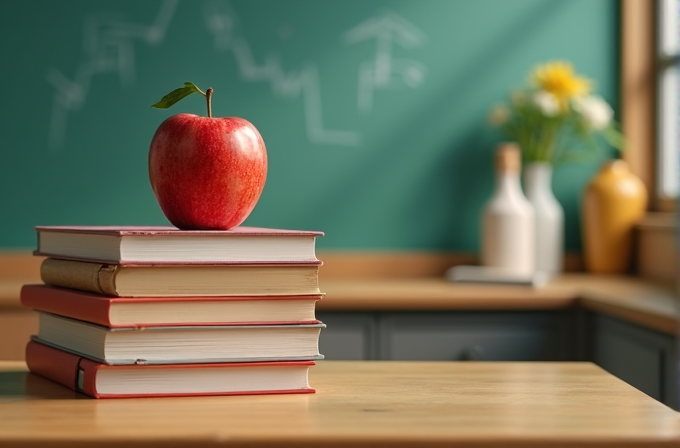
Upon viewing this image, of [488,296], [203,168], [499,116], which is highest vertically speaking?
[499,116]

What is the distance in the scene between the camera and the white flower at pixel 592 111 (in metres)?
2.92

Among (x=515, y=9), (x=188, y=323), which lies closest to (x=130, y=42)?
(x=515, y=9)

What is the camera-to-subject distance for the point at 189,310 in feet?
2.90

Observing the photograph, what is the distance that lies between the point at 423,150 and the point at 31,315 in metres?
1.28

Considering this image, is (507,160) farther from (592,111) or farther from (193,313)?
(193,313)

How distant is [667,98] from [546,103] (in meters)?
0.44

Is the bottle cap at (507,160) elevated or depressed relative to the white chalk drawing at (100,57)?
depressed

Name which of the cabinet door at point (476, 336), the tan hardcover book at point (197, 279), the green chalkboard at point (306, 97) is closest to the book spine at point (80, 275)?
the tan hardcover book at point (197, 279)

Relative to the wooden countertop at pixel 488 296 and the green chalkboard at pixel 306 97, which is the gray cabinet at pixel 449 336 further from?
the green chalkboard at pixel 306 97

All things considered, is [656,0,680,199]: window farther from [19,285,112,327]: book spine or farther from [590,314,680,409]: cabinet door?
[19,285,112,327]: book spine

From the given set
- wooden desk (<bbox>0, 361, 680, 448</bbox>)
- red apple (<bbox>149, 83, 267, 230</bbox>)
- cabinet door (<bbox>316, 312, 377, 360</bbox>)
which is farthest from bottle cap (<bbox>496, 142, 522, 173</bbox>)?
red apple (<bbox>149, 83, 267, 230</bbox>)

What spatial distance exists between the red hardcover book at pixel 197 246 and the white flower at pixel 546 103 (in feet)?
6.91

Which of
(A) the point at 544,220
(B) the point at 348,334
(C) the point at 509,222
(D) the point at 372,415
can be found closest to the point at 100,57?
(B) the point at 348,334

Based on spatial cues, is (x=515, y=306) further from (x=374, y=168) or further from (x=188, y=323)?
(x=188, y=323)
